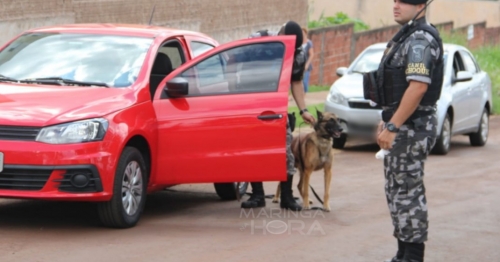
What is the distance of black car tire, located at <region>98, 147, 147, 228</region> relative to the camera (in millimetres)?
8156

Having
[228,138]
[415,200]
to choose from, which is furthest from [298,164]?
[415,200]

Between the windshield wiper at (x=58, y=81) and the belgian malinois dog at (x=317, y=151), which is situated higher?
the windshield wiper at (x=58, y=81)

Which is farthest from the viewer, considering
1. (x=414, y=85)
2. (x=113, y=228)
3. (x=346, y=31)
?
(x=346, y=31)

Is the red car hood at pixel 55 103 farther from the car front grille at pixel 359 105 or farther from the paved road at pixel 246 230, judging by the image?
the car front grille at pixel 359 105

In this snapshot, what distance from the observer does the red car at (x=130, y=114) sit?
310 inches

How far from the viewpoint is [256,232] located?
8438mm

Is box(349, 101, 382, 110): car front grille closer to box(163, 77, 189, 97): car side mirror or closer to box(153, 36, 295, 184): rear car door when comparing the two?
box(153, 36, 295, 184): rear car door

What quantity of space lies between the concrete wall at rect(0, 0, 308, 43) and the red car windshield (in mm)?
5713

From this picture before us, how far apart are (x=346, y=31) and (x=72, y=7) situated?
10.8 meters

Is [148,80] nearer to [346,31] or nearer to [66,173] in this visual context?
[66,173]

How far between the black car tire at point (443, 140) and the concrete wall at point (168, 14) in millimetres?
5969

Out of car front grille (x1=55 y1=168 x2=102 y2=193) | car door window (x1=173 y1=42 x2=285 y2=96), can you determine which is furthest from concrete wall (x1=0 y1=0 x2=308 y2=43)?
car front grille (x1=55 y1=168 x2=102 y2=193)

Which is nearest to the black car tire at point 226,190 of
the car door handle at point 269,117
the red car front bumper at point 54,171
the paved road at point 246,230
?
the paved road at point 246,230

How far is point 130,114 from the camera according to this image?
8375 mm
